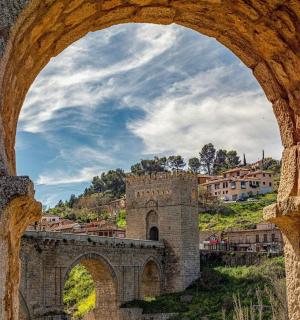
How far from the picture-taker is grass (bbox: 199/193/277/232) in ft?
169

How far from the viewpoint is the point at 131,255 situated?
33.5 metres

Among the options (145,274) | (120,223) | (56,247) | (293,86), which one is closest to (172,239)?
(145,274)

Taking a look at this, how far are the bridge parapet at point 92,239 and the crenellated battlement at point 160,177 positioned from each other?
14.4ft

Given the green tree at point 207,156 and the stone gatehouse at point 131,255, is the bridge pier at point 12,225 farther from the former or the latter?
the green tree at point 207,156

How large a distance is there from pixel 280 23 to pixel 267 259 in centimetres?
3409

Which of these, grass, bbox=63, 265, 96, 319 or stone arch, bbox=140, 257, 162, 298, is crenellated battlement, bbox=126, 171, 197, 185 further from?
grass, bbox=63, 265, 96, 319

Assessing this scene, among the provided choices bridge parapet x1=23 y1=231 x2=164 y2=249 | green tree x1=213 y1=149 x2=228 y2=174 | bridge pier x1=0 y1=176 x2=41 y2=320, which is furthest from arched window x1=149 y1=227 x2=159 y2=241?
green tree x1=213 y1=149 x2=228 y2=174

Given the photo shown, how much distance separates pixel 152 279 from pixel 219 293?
578 centimetres

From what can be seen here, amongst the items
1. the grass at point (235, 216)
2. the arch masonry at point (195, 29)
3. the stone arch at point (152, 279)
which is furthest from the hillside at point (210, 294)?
the arch masonry at point (195, 29)

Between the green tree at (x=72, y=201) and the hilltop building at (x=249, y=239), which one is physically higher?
the green tree at (x=72, y=201)

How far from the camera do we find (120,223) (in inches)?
2189

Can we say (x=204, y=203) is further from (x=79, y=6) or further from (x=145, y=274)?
(x=79, y=6)

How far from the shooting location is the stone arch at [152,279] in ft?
119

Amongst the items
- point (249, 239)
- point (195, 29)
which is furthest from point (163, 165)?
point (195, 29)
